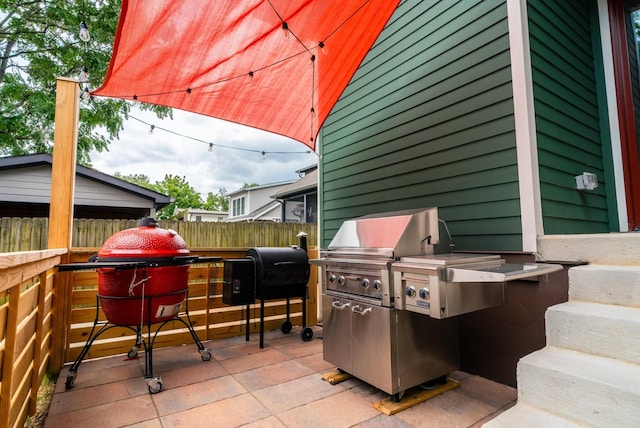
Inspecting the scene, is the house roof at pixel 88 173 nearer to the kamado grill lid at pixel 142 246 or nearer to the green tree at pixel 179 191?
the kamado grill lid at pixel 142 246

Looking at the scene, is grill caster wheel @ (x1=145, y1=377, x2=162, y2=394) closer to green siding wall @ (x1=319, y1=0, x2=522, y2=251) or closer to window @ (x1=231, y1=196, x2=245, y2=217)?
green siding wall @ (x1=319, y1=0, x2=522, y2=251)

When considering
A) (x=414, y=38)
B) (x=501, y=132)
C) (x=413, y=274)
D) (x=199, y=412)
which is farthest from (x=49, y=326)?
(x=414, y=38)

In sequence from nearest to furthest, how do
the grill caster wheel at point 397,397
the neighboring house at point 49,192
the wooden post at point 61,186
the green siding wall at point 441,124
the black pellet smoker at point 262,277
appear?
the grill caster wheel at point 397,397
the green siding wall at point 441,124
the wooden post at point 61,186
the black pellet smoker at point 262,277
the neighboring house at point 49,192

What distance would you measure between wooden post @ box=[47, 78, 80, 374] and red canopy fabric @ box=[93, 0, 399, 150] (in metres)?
0.28

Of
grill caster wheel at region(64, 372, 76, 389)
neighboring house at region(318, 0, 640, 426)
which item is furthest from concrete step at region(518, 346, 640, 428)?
grill caster wheel at region(64, 372, 76, 389)

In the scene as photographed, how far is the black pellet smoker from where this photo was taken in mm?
3314

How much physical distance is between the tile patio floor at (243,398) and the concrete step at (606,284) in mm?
948

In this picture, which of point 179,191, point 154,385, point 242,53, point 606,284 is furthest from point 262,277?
point 179,191

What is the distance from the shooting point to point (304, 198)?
11344 mm

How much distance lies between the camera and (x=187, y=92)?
316 cm

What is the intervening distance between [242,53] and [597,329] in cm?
311

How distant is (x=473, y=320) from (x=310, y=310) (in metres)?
2.10

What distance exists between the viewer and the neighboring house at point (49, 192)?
6195 millimetres

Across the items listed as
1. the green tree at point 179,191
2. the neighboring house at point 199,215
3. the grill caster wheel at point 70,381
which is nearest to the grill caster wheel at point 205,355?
the grill caster wheel at point 70,381
